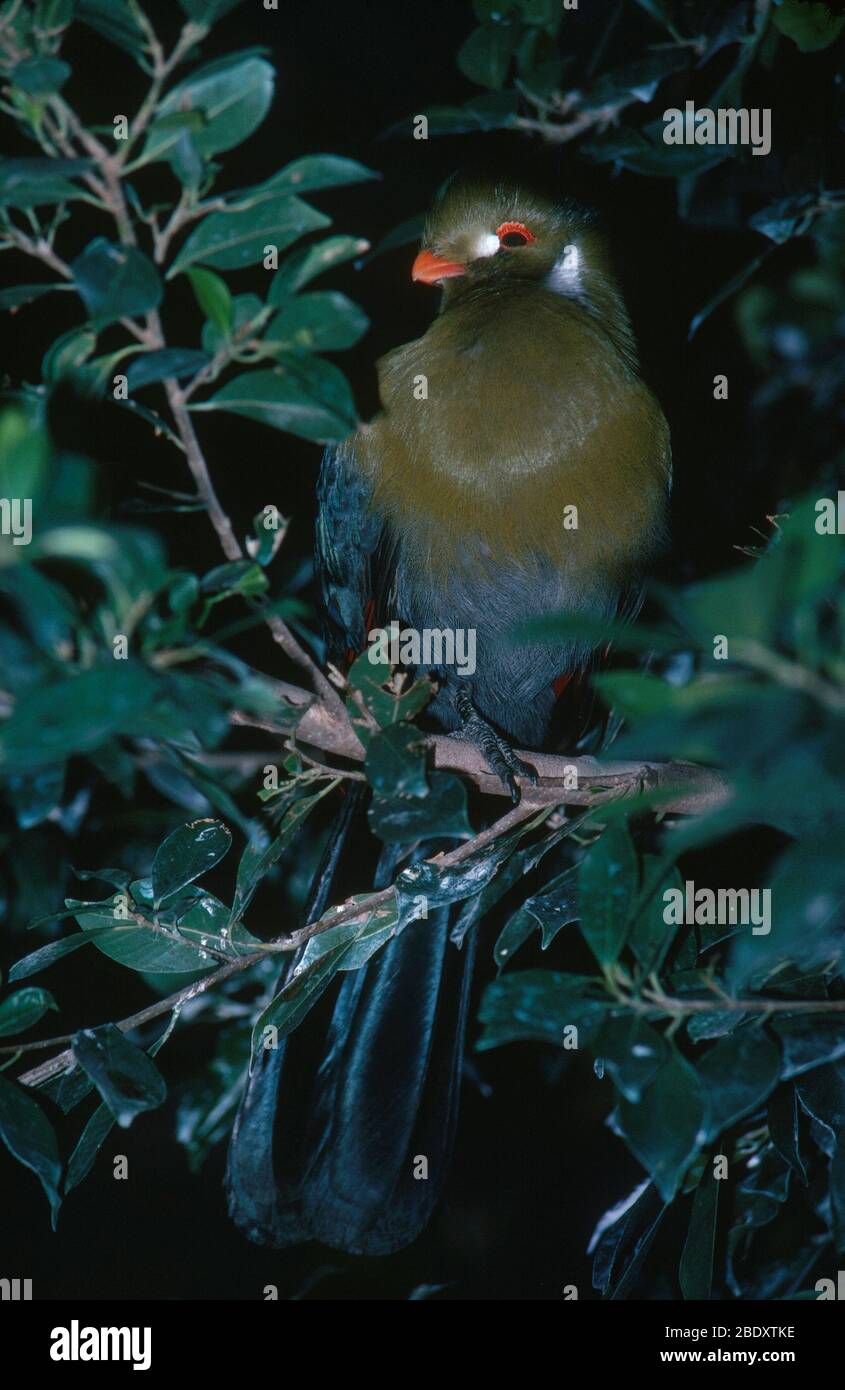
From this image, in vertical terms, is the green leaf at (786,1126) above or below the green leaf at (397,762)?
below

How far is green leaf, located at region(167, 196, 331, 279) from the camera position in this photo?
1.04 m

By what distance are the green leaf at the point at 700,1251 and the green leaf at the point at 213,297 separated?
1.17 m

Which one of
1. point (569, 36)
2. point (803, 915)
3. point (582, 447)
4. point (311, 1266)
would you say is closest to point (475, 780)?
point (582, 447)

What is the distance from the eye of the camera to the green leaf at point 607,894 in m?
1.05

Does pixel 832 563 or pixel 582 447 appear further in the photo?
pixel 582 447

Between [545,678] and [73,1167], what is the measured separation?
1133 mm

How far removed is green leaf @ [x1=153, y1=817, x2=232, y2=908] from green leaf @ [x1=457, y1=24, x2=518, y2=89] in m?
0.88

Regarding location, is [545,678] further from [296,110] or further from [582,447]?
[296,110]

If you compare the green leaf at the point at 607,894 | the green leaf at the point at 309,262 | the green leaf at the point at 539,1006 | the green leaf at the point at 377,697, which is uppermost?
the green leaf at the point at 309,262

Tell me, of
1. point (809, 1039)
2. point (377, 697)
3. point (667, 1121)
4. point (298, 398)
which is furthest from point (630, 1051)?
point (298, 398)

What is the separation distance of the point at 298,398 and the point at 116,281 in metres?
0.18

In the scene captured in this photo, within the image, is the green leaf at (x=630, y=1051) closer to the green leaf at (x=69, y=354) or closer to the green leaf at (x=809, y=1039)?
the green leaf at (x=809, y=1039)

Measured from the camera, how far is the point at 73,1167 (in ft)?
4.23

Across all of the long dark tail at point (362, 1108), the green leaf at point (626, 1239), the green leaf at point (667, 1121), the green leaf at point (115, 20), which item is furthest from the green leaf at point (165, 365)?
the green leaf at point (626, 1239)
